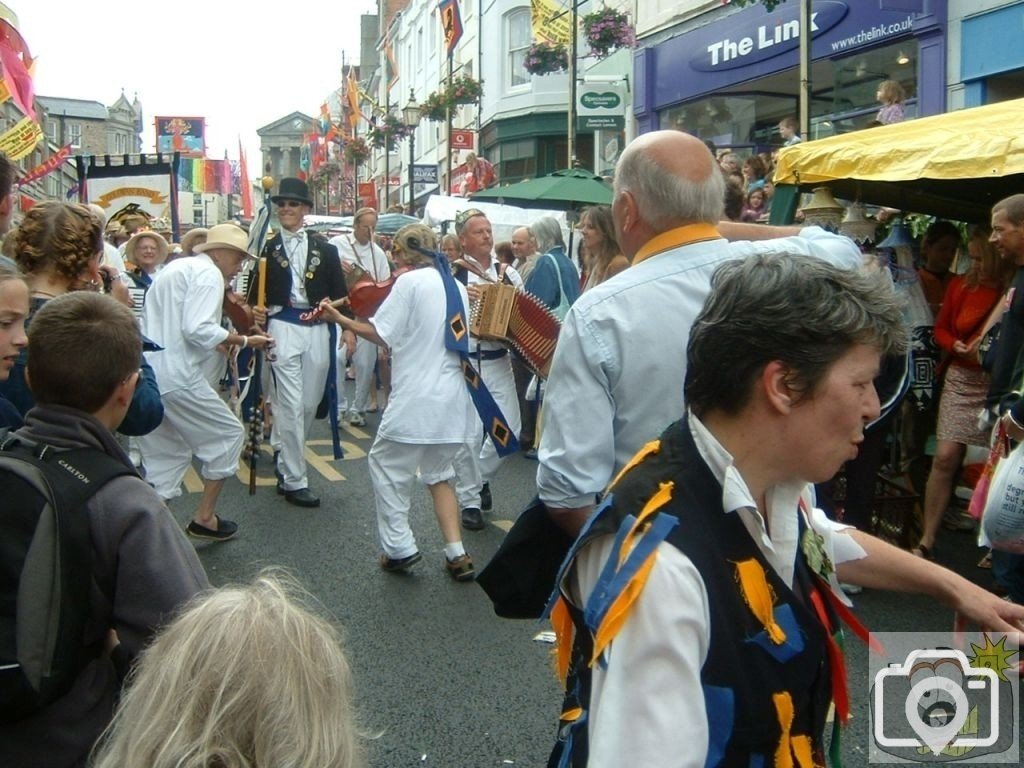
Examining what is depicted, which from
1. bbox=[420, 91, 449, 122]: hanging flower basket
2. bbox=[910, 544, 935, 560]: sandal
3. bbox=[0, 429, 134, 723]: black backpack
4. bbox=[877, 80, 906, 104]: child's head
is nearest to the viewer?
bbox=[0, 429, 134, 723]: black backpack

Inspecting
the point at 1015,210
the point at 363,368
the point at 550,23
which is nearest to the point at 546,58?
the point at 550,23

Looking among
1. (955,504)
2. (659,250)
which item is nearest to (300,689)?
(659,250)

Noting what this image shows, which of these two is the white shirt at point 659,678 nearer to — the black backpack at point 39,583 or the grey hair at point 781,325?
the grey hair at point 781,325

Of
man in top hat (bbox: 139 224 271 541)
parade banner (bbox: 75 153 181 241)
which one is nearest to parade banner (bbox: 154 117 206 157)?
parade banner (bbox: 75 153 181 241)

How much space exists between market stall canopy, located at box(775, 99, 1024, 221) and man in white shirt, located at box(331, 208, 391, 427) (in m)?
5.60

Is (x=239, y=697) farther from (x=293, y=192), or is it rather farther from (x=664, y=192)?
(x=293, y=192)

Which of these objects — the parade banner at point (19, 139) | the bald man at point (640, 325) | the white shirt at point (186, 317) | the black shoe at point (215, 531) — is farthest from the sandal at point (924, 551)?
the parade banner at point (19, 139)

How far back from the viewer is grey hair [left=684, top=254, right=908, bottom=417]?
1.63 meters

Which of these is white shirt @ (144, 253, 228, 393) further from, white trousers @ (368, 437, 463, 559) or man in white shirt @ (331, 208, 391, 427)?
man in white shirt @ (331, 208, 391, 427)

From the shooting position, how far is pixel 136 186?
1548 cm

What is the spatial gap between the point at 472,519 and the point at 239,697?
5521 millimetres

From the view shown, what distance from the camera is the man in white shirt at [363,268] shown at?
11.1m

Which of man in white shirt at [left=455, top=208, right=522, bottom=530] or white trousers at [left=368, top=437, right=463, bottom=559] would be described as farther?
man in white shirt at [left=455, top=208, right=522, bottom=530]

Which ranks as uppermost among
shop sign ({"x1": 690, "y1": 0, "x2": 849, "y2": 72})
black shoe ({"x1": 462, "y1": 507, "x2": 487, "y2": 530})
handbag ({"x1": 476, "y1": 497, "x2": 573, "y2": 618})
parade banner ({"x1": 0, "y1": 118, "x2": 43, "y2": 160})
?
shop sign ({"x1": 690, "y1": 0, "x2": 849, "y2": 72})
